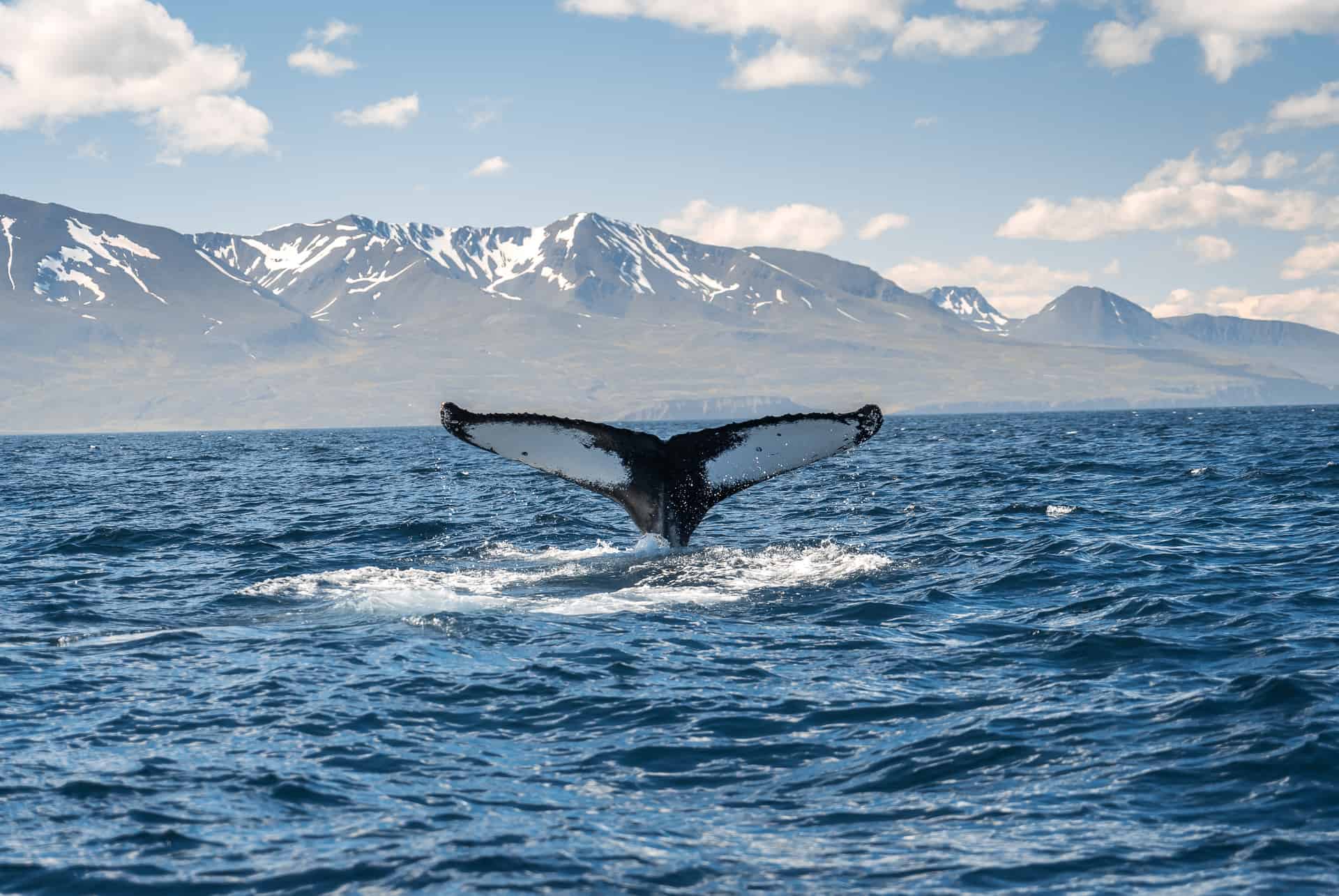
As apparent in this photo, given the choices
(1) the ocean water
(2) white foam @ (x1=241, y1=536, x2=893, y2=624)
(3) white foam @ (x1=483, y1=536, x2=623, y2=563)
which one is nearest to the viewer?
(1) the ocean water

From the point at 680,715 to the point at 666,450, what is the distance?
188 inches

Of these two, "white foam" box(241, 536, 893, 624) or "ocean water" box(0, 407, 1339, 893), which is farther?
"white foam" box(241, 536, 893, 624)

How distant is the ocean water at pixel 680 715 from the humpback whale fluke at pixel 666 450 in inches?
39.2

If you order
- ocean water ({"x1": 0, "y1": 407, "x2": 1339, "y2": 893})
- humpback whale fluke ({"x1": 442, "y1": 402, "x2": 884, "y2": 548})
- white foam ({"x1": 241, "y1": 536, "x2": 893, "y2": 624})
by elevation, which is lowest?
ocean water ({"x1": 0, "y1": 407, "x2": 1339, "y2": 893})

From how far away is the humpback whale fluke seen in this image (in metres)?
11.5

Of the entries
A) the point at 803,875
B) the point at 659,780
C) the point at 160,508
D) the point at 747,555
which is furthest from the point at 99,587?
the point at 160,508

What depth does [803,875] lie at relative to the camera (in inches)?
224

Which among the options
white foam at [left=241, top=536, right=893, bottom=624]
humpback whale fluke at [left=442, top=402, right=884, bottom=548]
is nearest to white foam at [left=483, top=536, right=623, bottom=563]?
white foam at [left=241, top=536, right=893, bottom=624]

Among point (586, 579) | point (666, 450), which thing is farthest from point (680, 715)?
point (586, 579)

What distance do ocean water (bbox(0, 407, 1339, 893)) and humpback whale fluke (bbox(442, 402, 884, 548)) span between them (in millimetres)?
995

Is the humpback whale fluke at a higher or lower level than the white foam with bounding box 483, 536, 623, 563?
higher

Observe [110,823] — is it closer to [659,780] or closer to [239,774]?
[239,774]

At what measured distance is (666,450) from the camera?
1278cm

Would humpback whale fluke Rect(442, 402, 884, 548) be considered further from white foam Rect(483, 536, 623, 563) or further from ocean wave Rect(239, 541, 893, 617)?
white foam Rect(483, 536, 623, 563)
